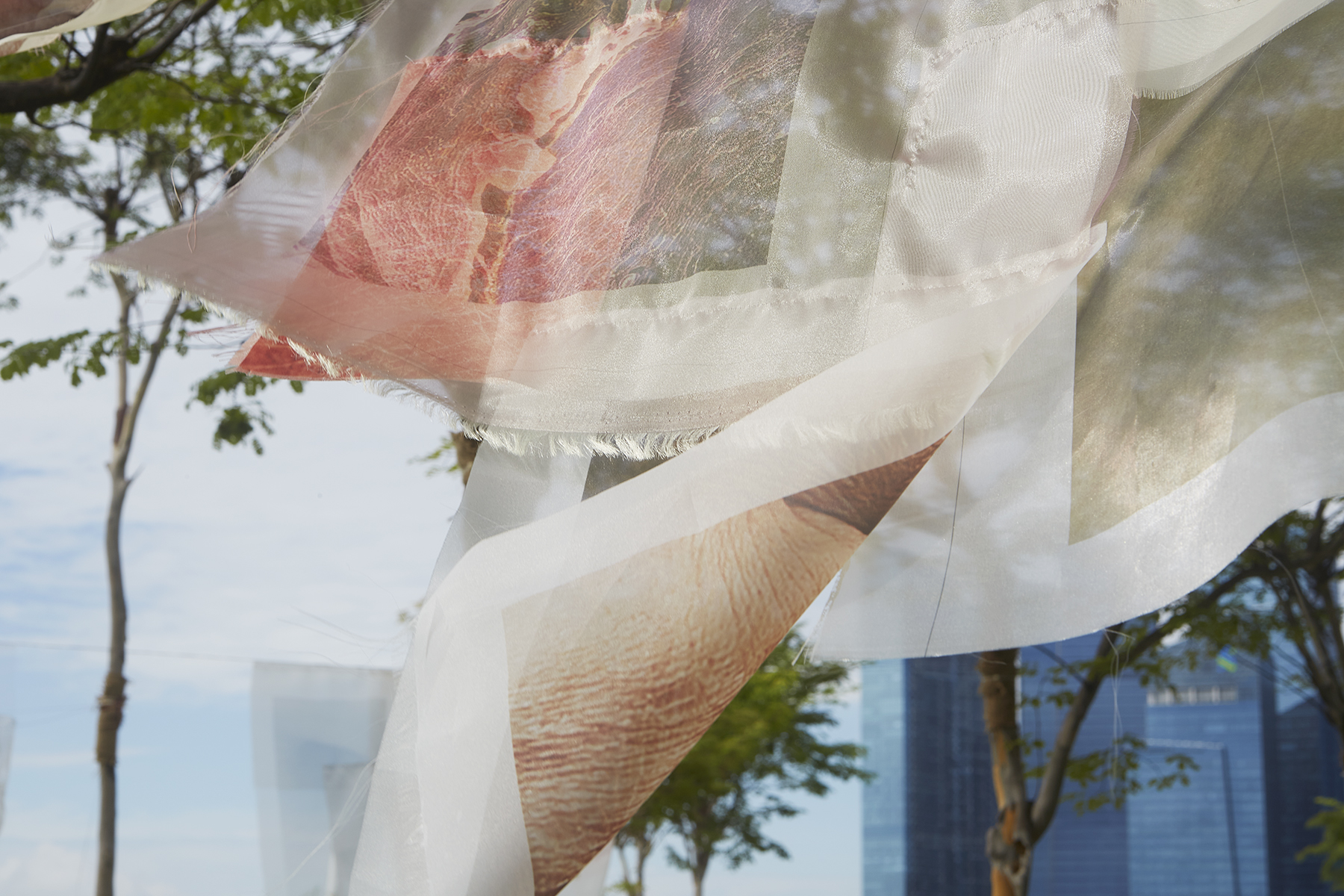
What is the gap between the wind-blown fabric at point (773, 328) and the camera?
36.6 inches

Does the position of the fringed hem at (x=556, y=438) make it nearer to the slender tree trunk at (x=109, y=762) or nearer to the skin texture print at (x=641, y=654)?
the skin texture print at (x=641, y=654)

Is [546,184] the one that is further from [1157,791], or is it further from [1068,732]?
[1157,791]

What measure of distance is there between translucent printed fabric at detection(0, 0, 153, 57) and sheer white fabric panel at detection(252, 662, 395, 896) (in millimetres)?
910

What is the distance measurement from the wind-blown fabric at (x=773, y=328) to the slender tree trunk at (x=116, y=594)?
195 inches

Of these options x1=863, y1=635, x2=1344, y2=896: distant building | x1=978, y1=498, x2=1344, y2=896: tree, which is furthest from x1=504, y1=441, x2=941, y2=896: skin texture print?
x1=863, y1=635, x2=1344, y2=896: distant building

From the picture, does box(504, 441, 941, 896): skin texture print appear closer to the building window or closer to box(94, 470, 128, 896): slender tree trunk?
box(94, 470, 128, 896): slender tree trunk

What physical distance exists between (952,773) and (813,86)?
21.7 meters

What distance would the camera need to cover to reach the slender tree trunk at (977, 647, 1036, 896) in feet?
20.2

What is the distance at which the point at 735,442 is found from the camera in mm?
980

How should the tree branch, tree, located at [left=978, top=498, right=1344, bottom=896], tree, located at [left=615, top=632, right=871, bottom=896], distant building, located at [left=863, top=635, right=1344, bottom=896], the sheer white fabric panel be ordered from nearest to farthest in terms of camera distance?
the sheer white fabric panel → the tree branch → tree, located at [left=978, top=498, right=1344, bottom=896] → tree, located at [left=615, top=632, right=871, bottom=896] → distant building, located at [left=863, top=635, right=1344, bottom=896]

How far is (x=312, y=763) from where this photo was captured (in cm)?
117

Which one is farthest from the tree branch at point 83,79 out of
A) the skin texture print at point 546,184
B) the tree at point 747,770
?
the tree at point 747,770

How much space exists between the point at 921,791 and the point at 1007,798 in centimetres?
1554

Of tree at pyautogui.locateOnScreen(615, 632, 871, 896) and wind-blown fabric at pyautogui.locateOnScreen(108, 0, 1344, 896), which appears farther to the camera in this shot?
tree at pyautogui.locateOnScreen(615, 632, 871, 896)
